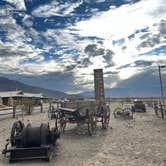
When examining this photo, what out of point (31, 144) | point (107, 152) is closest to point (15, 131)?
point (31, 144)

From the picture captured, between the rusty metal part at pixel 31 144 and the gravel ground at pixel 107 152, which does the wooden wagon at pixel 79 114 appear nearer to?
the gravel ground at pixel 107 152

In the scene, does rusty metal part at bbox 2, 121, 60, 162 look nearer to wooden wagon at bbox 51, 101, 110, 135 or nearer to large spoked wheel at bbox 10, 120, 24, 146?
large spoked wheel at bbox 10, 120, 24, 146

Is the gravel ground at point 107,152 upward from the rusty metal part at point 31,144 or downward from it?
downward

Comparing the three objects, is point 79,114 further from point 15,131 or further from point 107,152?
point 15,131

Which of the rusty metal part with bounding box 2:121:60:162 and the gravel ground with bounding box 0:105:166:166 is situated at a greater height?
the rusty metal part with bounding box 2:121:60:162

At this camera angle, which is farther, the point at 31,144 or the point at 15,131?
the point at 15,131

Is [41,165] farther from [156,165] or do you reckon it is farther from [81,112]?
[81,112]

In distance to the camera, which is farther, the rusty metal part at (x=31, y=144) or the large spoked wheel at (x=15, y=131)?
the large spoked wheel at (x=15, y=131)

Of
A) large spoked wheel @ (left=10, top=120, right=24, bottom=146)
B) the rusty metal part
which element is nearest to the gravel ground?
the rusty metal part

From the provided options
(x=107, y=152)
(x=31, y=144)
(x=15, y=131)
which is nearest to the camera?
(x=31, y=144)

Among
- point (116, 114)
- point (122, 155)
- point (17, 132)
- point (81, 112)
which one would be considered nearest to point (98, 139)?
point (81, 112)

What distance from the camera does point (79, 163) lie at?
8414 mm

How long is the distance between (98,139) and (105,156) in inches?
156

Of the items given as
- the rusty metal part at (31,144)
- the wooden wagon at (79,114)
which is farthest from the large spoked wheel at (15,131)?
the wooden wagon at (79,114)
